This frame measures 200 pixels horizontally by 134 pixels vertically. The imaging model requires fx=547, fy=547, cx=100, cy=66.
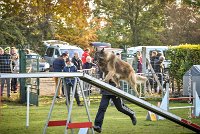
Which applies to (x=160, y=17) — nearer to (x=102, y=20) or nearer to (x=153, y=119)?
(x=102, y=20)

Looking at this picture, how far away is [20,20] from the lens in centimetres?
4128

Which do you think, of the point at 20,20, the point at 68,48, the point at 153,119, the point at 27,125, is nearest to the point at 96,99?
the point at 153,119

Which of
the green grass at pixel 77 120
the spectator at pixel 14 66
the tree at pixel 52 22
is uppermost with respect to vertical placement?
the tree at pixel 52 22

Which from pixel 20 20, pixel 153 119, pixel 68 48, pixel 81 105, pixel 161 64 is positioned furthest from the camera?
pixel 20 20

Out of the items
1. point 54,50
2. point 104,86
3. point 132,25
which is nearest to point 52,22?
point 54,50

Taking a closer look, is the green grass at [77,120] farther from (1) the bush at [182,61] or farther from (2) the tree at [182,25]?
(2) the tree at [182,25]

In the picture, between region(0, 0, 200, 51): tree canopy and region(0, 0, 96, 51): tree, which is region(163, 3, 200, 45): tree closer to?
region(0, 0, 200, 51): tree canopy

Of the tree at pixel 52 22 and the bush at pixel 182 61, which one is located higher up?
the tree at pixel 52 22

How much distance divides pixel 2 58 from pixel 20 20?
20.6m

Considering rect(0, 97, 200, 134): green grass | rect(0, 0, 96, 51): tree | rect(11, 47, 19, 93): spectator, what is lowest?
rect(0, 97, 200, 134): green grass

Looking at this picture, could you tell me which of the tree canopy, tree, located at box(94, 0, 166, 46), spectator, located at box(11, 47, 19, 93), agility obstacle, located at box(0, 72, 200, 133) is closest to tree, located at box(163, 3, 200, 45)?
the tree canopy

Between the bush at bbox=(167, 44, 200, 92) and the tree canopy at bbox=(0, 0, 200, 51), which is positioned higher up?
the tree canopy at bbox=(0, 0, 200, 51)

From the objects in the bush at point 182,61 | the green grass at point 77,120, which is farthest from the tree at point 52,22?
the green grass at point 77,120

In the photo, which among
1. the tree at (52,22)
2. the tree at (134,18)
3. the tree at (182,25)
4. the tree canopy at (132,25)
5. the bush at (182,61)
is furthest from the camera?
the tree at (134,18)
